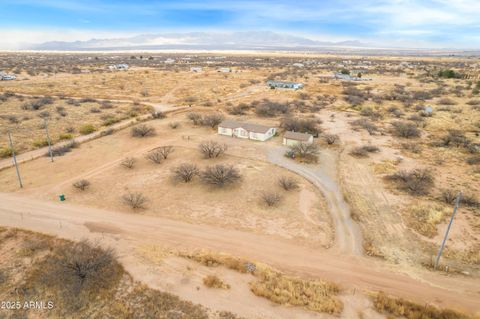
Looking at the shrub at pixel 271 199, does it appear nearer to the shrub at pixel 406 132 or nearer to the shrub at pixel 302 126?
the shrub at pixel 302 126

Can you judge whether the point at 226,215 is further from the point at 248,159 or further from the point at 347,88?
the point at 347,88

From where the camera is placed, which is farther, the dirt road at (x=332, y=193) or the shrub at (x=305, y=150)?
the shrub at (x=305, y=150)

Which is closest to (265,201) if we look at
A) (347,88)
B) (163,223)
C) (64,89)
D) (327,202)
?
(327,202)

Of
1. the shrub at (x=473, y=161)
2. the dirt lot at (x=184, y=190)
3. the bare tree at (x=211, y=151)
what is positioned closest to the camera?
the dirt lot at (x=184, y=190)

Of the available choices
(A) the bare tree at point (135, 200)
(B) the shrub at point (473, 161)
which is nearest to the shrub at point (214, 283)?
(A) the bare tree at point (135, 200)

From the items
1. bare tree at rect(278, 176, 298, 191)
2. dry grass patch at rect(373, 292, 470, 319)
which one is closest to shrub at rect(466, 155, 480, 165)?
bare tree at rect(278, 176, 298, 191)

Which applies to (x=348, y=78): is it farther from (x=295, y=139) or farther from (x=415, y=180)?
(x=415, y=180)
